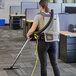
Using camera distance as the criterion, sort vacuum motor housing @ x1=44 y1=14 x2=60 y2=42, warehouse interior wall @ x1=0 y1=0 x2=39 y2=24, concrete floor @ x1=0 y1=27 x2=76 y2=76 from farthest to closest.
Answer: warehouse interior wall @ x1=0 y1=0 x2=39 y2=24
concrete floor @ x1=0 y1=27 x2=76 y2=76
vacuum motor housing @ x1=44 y1=14 x2=60 y2=42

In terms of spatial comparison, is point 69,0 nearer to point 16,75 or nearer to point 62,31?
point 62,31

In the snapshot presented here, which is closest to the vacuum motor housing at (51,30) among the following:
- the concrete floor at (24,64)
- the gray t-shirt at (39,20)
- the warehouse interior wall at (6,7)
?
the gray t-shirt at (39,20)

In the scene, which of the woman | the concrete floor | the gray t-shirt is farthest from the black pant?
the concrete floor

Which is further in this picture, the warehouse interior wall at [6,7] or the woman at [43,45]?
the warehouse interior wall at [6,7]

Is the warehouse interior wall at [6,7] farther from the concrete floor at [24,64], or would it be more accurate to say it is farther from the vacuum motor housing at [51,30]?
the vacuum motor housing at [51,30]

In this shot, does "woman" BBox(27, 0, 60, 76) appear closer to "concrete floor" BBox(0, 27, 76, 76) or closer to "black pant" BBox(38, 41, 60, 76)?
"black pant" BBox(38, 41, 60, 76)

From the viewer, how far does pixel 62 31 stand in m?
4.97

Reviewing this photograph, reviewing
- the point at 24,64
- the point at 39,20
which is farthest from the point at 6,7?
the point at 39,20

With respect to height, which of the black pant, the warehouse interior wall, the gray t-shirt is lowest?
the black pant

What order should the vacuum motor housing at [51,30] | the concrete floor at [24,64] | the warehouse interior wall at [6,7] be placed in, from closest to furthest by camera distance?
1. the vacuum motor housing at [51,30]
2. the concrete floor at [24,64]
3. the warehouse interior wall at [6,7]

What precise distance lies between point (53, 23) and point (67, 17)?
81.3 inches

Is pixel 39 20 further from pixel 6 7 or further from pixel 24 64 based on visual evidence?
pixel 6 7

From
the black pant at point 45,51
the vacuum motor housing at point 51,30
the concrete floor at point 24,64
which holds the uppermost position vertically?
the vacuum motor housing at point 51,30

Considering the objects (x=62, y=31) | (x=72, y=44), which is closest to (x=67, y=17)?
(x=62, y=31)
